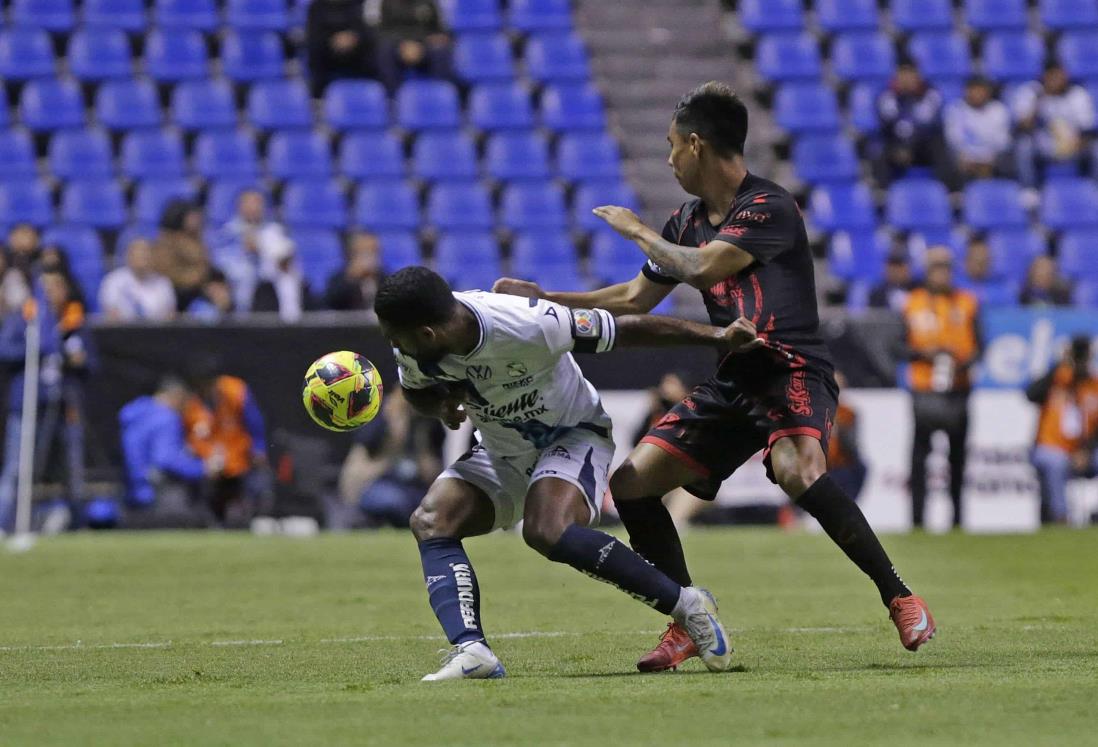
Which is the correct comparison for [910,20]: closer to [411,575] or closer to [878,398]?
[878,398]

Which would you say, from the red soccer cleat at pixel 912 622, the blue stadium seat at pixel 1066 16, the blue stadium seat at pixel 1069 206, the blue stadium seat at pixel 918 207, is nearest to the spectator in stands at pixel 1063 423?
the blue stadium seat at pixel 918 207

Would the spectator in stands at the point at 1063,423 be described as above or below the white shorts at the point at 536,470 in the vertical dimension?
below

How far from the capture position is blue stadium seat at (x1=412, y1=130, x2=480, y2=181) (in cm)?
2223

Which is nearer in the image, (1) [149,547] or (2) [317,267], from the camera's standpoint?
(1) [149,547]

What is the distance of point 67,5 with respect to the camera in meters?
22.8

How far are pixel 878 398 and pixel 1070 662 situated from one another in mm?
10912

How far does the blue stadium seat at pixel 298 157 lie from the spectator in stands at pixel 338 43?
1.13 m

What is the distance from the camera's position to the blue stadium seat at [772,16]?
81.3 ft

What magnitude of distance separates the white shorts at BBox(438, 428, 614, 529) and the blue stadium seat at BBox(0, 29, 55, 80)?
52.1 feet

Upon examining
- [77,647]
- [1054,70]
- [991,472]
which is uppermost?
[1054,70]

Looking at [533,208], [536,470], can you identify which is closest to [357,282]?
[533,208]

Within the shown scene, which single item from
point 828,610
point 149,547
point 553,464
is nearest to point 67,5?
point 149,547

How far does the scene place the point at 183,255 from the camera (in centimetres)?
1836

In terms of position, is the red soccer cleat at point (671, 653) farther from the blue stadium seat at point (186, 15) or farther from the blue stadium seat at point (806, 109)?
the blue stadium seat at point (186, 15)
